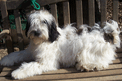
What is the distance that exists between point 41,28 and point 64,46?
589 mm

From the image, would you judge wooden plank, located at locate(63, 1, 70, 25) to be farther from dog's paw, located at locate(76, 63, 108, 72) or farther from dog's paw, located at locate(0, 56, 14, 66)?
dog's paw, located at locate(0, 56, 14, 66)

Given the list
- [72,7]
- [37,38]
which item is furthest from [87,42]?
[72,7]

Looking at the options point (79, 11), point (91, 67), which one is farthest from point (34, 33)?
point (79, 11)

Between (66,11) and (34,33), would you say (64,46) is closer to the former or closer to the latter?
→ (34,33)

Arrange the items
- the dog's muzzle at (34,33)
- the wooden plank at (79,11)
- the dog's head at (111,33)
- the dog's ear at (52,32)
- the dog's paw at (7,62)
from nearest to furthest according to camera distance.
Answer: the dog's muzzle at (34,33) → the dog's ear at (52,32) → the dog's head at (111,33) → the dog's paw at (7,62) → the wooden plank at (79,11)

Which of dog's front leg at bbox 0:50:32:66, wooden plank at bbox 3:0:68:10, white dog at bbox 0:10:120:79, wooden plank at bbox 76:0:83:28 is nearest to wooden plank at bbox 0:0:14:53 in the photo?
wooden plank at bbox 3:0:68:10

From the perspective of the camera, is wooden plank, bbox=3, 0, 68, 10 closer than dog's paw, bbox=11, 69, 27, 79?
No

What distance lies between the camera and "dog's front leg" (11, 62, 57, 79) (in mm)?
2187

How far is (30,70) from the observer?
224 centimetres

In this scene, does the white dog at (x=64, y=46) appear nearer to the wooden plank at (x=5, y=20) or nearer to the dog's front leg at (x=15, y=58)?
the dog's front leg at (x=15, y=58)

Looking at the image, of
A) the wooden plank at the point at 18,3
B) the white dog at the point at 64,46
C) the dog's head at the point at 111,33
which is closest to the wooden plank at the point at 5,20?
the wooden plank at the point at 18,3

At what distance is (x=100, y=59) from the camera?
2451 millimetres

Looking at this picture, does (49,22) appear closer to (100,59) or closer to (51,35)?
(51,35)

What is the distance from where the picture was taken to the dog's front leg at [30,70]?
219 cm
